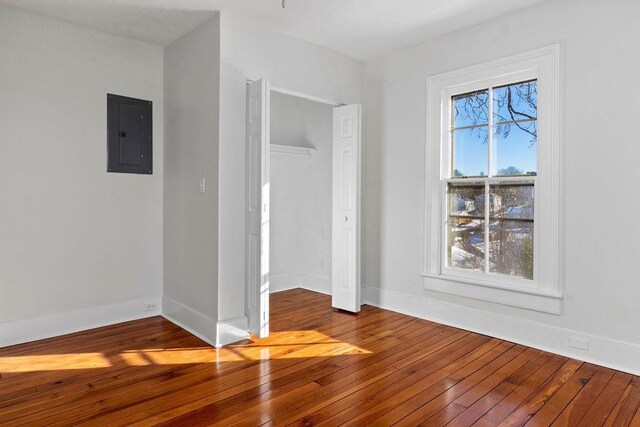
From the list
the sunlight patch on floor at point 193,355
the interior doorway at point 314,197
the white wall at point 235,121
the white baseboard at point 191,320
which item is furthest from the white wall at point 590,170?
the white baseboard at point 191,320

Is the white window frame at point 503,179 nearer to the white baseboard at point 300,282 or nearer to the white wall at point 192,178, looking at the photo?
the white baseboard at point 300,282

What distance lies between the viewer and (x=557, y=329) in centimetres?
320

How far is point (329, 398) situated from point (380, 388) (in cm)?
35

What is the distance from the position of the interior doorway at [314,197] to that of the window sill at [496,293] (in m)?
0.83

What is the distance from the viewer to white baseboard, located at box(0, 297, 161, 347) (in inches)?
132

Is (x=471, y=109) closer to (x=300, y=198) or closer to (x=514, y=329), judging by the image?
(x=514, y=329)

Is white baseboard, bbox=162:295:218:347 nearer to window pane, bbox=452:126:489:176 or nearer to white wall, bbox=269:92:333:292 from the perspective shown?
white wall, bbox=269:92:333:292

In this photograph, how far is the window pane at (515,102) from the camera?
3387mm

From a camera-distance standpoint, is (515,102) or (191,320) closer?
(515,102)

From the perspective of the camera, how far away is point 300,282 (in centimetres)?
554

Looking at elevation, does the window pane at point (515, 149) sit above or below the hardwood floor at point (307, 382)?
above

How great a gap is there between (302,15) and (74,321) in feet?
11.0

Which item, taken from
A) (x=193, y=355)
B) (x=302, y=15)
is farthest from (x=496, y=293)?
(x=302, y=15)

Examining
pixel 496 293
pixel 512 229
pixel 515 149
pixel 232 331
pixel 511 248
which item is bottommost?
pixel 232 331
